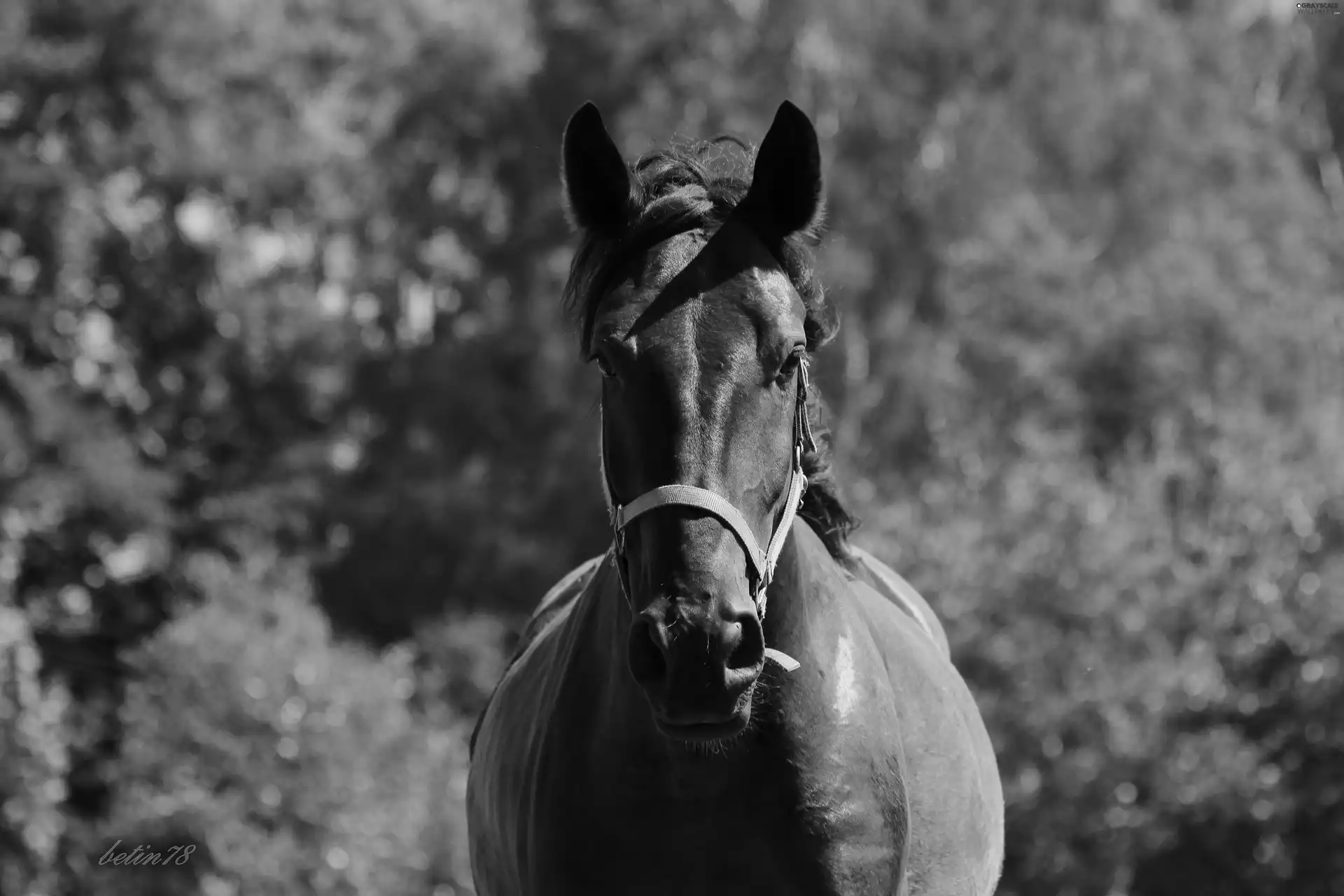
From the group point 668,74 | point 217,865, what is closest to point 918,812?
point 217,865

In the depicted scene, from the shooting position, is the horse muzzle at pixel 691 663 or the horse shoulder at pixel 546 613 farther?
the horse shoulder at pixel 546 613

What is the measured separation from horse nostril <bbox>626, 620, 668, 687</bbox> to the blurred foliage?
37.3 feet

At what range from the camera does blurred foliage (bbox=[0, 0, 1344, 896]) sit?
1521 centimetres

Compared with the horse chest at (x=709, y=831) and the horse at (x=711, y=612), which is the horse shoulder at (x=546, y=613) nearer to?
the horse at (x=711, y=612)

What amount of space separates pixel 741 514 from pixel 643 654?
0.38 m

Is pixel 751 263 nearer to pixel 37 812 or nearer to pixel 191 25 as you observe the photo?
pixel 37 812

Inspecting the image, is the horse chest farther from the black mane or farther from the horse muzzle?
the black mane

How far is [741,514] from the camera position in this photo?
3.21 meters

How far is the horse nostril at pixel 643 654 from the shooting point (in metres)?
2.99

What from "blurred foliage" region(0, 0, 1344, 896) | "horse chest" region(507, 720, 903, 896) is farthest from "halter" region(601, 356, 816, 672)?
"blurred foliage" region(0, 0, 1344, 896)

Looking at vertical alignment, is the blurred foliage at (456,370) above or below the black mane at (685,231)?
below

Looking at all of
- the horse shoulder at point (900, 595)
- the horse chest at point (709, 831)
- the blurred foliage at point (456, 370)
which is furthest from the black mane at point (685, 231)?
the blurred foliage at point (456, 370)

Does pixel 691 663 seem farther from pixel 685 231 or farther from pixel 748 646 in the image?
pixel 685 231

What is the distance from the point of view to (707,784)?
3510 millimetres
